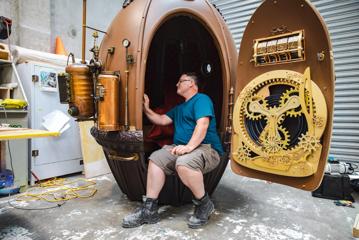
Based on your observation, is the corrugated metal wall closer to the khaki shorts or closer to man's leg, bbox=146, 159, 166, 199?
the khaki shorts

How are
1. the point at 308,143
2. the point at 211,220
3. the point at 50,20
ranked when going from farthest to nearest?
the point at 50,20 → the point at 211,220 → the point at 308,143

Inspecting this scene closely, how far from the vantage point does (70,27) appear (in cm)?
425

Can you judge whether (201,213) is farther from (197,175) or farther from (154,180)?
(154,180)

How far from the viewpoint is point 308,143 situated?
68.9 inches

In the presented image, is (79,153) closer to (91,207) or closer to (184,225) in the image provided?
(91,207)

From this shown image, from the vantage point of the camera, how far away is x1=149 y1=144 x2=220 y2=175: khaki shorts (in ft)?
6.39

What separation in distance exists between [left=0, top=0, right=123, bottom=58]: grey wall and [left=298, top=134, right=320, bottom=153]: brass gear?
12.2 ft

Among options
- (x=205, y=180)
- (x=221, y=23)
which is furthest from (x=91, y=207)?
(x=221, y=23)

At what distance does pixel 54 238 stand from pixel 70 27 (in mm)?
3589

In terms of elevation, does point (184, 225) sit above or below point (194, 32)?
below

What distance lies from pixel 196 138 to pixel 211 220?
0.69 metres

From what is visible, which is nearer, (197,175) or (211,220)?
(197,175)

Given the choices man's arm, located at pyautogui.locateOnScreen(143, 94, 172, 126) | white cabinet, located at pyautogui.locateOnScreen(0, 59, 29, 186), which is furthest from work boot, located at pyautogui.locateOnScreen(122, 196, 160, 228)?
white cabinet, located at pyautogui.locateOnScreen(0, 59, 29, 186)

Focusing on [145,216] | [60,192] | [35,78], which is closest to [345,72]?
[145,216]
